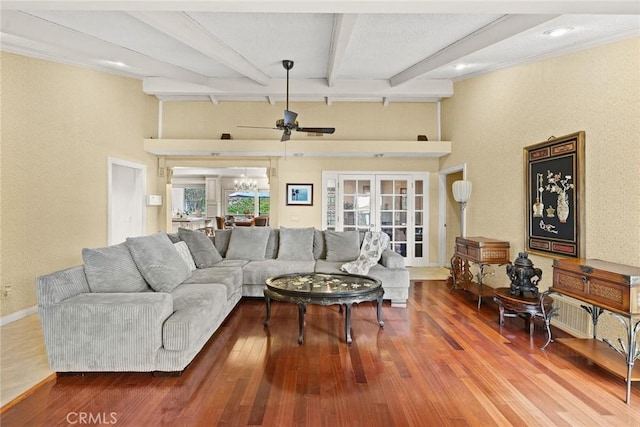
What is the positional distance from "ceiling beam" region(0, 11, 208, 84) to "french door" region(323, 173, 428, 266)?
369 centimetres

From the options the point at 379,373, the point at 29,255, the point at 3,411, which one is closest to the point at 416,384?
the point at 379,373

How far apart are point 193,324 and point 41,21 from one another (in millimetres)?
3496

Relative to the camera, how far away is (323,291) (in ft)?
10.6

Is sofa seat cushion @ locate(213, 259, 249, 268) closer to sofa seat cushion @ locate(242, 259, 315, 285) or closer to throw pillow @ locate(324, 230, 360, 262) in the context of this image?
sofa seat cushion @ locate(242, 259, 315, 285)

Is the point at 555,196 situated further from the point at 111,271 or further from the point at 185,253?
the point at 111,271

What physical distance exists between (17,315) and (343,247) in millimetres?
3934

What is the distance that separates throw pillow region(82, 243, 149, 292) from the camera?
9.04ft

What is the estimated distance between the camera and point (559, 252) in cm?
363

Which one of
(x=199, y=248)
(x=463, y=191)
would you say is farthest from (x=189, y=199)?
(x=463, y=191)

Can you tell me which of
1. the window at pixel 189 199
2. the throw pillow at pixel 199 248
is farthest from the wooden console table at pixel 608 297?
the window at pixel 189 199

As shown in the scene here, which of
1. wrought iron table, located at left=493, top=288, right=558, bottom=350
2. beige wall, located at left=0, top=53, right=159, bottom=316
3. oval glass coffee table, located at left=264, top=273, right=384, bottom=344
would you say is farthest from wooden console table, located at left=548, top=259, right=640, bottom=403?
beige wall, located at left=0, top=53, right=159, bottom=316

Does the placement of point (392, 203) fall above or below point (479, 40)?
below

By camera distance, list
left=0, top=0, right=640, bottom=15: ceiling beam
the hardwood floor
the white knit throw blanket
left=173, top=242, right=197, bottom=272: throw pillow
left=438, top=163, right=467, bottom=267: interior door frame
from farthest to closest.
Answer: left=438, top=163, right=467, bottom=267: interior door frame
the white knit throw blanket
left=173, top=242, right=197, bottom=272: throw pillow
the hardwood floor
left=0, top=0, right=640, bottom=15: ceiling beam

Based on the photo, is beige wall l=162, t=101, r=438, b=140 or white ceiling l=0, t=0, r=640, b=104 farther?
beige wall l=162, t=101, r=438, b=140
